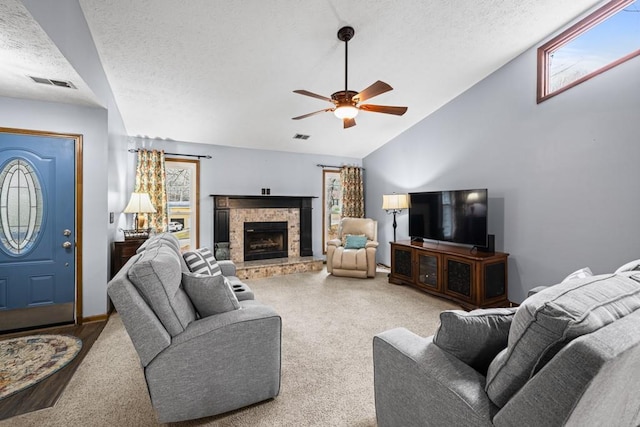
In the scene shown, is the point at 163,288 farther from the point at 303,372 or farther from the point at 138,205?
the point at 138,205

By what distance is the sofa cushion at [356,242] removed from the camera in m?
5.30

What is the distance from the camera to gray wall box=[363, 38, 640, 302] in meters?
2.70

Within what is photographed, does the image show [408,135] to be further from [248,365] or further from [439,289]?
[248,365]

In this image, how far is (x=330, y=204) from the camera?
663 centimetres

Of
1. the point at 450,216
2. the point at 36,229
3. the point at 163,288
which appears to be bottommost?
the point at 163,288

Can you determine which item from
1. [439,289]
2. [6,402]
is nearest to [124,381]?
[6,402]

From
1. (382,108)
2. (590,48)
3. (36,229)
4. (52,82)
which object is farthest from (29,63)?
(590,48)

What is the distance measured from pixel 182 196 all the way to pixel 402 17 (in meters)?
4.56

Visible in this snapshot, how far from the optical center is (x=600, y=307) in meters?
0.88

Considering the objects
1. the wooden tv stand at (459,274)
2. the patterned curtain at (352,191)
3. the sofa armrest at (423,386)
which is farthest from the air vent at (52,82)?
the patterned curtain at (352,191)

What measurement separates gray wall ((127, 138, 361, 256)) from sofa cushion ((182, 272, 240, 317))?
350 cm

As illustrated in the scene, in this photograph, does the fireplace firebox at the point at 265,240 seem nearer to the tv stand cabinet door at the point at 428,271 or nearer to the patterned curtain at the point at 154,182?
the patterned curtain at the point at 154,182

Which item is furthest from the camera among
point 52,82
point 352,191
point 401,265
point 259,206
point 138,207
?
point 352,191

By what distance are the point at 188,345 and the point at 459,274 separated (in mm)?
3313
